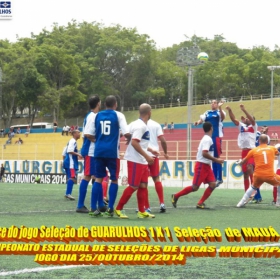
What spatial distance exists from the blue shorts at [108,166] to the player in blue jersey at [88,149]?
0.44m

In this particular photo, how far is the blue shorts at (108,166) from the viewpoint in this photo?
35.4ft

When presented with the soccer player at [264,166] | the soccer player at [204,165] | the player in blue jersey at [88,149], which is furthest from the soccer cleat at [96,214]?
the soccer player at [264,166]

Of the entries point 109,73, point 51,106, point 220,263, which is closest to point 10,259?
point 220,263

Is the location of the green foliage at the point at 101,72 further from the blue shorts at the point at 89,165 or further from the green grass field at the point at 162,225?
the blue shorts at the point at 89,165

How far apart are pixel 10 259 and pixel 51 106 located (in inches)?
3000

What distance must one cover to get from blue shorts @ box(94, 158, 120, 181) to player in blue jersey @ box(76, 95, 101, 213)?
1.44 feet

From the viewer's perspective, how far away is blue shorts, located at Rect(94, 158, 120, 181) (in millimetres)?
10805

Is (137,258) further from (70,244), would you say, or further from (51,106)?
(51,106)

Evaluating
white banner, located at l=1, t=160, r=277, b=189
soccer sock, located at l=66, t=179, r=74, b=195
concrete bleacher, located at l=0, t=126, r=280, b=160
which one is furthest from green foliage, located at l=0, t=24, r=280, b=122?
soccer sock, located at l=66, t=179, r=74, b=195

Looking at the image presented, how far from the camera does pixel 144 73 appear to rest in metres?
98.1

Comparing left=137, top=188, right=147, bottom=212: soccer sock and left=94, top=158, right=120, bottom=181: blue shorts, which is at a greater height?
left=94, top=158, right=120, bottom=181: blue shorts

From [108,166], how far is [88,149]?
1.43 metres

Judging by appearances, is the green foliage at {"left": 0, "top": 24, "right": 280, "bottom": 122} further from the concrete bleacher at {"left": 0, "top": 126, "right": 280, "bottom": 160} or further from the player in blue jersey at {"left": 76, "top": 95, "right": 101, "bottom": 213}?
the player in blue jersey at {"left": 76, "top": 95, "right": 101, "bottom": 213}

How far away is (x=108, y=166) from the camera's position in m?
10.9
